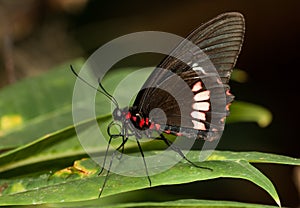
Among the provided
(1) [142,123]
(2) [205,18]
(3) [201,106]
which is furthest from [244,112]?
(2) [205,18]

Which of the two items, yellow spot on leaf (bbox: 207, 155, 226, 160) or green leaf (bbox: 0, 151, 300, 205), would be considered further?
yellow spot on leaf (bbox: 207, 155, 226, 160)

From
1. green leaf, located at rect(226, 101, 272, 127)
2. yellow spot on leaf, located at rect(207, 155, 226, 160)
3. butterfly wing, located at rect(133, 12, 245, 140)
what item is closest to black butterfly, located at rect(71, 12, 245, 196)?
butterfly wing, located at rect(133, 12, 245, 140)

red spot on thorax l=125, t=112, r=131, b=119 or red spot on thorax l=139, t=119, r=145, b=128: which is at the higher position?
red spot on thorax l=125, t=112, r=131, b=119

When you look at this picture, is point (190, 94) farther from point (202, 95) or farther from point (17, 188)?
point (17, 188)

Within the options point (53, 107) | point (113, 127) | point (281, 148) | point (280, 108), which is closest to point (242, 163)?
point (113, 127)

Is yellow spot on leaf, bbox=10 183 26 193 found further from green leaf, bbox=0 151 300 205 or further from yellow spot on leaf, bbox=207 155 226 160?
yellow spot on leaf, bbox=207 155 226 160

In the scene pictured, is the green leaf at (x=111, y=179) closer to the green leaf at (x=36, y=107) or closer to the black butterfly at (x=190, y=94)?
the black butterfly at (x=190, y=94)

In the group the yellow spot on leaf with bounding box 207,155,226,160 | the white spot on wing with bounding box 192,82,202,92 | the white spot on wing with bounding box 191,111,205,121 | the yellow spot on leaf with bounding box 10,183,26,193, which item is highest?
the white spot on wing with bounding box 192,82,202,92
